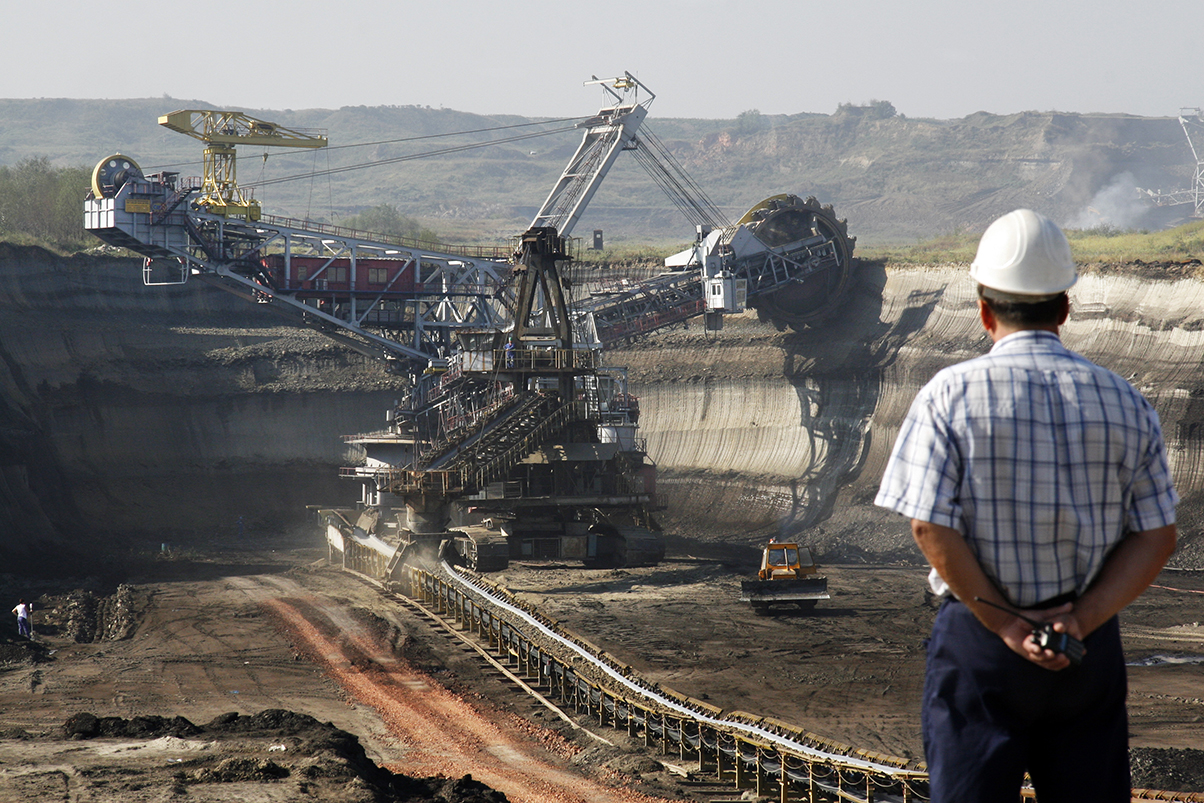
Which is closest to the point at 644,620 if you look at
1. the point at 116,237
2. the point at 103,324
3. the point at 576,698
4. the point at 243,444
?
the point at 576,698

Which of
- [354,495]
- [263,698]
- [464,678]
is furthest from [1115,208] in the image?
[263,698]

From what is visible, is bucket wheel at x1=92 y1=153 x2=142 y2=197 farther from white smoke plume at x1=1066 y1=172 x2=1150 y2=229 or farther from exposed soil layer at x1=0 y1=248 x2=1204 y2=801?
white smoke plume at x1=1066 y1=172 x2=1150 y2=229

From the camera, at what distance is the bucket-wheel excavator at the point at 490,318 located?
40.4 meters

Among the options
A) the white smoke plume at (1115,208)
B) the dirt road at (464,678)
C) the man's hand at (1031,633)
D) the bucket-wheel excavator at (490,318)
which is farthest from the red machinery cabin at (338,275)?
the white smoke plume at (1115,208)

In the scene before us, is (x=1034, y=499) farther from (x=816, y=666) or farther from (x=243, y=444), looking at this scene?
(x=243, y=444)

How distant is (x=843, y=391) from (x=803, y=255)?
7.54m

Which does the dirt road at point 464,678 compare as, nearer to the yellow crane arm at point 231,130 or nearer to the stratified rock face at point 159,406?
→ the stratified rock face at point 159,406

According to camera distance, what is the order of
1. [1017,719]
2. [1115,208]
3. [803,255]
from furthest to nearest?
1. [1115,208]
2. [803,255]
3. [1017,719]

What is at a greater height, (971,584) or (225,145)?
(225,145)

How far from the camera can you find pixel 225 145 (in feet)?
178

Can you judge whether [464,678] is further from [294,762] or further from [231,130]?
[231,130]

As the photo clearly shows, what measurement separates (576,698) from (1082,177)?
6931 inches

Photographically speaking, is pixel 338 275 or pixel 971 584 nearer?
pixel 971 584

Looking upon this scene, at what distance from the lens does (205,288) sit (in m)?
75.8
